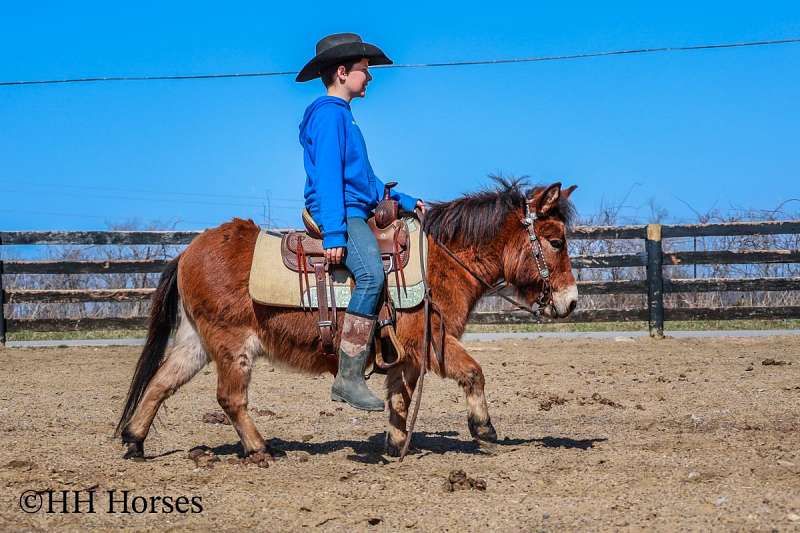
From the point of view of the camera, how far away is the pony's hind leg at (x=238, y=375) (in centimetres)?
542

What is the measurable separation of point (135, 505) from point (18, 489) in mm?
796

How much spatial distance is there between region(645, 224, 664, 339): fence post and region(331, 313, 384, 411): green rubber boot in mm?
8880

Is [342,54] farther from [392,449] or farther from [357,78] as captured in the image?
[392,449]

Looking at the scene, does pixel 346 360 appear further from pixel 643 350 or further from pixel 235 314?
pixel 643 350

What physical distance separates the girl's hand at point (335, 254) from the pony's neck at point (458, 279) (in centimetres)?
Answer: 63

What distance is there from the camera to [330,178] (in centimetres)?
505

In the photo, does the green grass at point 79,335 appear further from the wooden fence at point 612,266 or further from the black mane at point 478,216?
the black mane at point 478,216

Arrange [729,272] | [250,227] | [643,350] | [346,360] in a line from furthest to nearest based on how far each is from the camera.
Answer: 1. [729,272]
2. [643,350]
3. [250,227]
4. [346,360]

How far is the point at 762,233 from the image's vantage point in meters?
13.3

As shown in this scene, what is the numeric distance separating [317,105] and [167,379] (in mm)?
2075

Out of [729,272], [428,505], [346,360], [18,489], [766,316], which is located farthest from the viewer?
[729,272]

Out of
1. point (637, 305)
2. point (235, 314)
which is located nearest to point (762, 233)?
point (637, 305)

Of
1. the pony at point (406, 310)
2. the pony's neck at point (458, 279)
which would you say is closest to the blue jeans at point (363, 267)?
the pony at point (406, 310)

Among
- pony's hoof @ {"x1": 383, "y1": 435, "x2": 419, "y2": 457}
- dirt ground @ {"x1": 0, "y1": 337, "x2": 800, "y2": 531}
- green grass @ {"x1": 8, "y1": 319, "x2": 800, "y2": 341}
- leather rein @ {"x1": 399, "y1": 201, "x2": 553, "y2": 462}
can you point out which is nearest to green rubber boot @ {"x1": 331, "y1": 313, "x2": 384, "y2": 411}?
leather rein @ {"x1": 399, "y1": 201, "x2": 553, "y2": 462}
